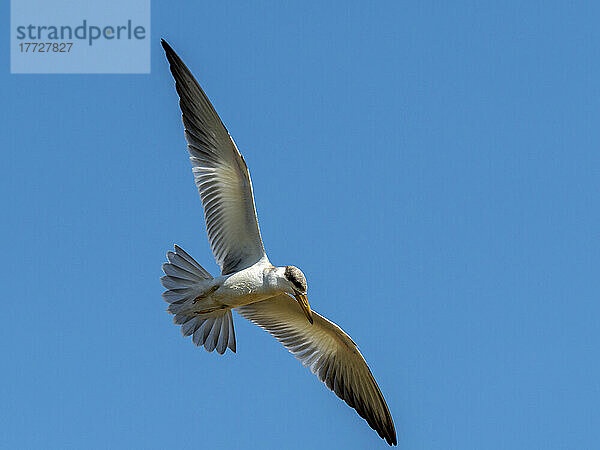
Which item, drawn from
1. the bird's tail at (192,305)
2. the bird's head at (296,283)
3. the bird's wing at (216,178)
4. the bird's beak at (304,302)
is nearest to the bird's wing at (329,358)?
the bird's tail at (192,305)

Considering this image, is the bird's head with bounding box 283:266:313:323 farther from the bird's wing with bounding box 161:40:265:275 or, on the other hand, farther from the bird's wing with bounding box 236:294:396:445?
the bird's wing with bounding box 236:294:396:445

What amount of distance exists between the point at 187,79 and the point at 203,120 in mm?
506

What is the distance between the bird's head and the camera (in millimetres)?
9914

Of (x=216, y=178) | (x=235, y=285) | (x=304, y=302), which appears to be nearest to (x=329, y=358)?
(x=304, y=302)

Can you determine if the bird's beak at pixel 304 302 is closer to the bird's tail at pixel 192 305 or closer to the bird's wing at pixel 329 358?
the bird's tail at pixel 192 305

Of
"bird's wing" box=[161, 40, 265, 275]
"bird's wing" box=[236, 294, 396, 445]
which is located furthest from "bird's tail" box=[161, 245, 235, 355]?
"bird's wing" box=[236, 294, 396, 445]

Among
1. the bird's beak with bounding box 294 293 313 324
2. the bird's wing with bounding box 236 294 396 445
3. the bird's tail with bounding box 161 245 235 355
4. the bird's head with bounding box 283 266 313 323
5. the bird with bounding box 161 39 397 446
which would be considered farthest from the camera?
the bird's wing with bounding box 236 294 396 445

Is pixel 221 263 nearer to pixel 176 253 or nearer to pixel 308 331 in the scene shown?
pixel 176 253

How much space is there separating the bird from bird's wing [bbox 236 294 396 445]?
1 cm

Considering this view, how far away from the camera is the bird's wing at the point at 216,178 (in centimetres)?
1077

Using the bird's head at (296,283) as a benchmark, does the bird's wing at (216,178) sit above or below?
above

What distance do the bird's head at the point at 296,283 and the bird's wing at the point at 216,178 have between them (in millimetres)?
799

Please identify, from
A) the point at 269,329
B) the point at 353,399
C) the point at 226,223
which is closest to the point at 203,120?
the point at 226,223

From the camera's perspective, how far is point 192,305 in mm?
10914
